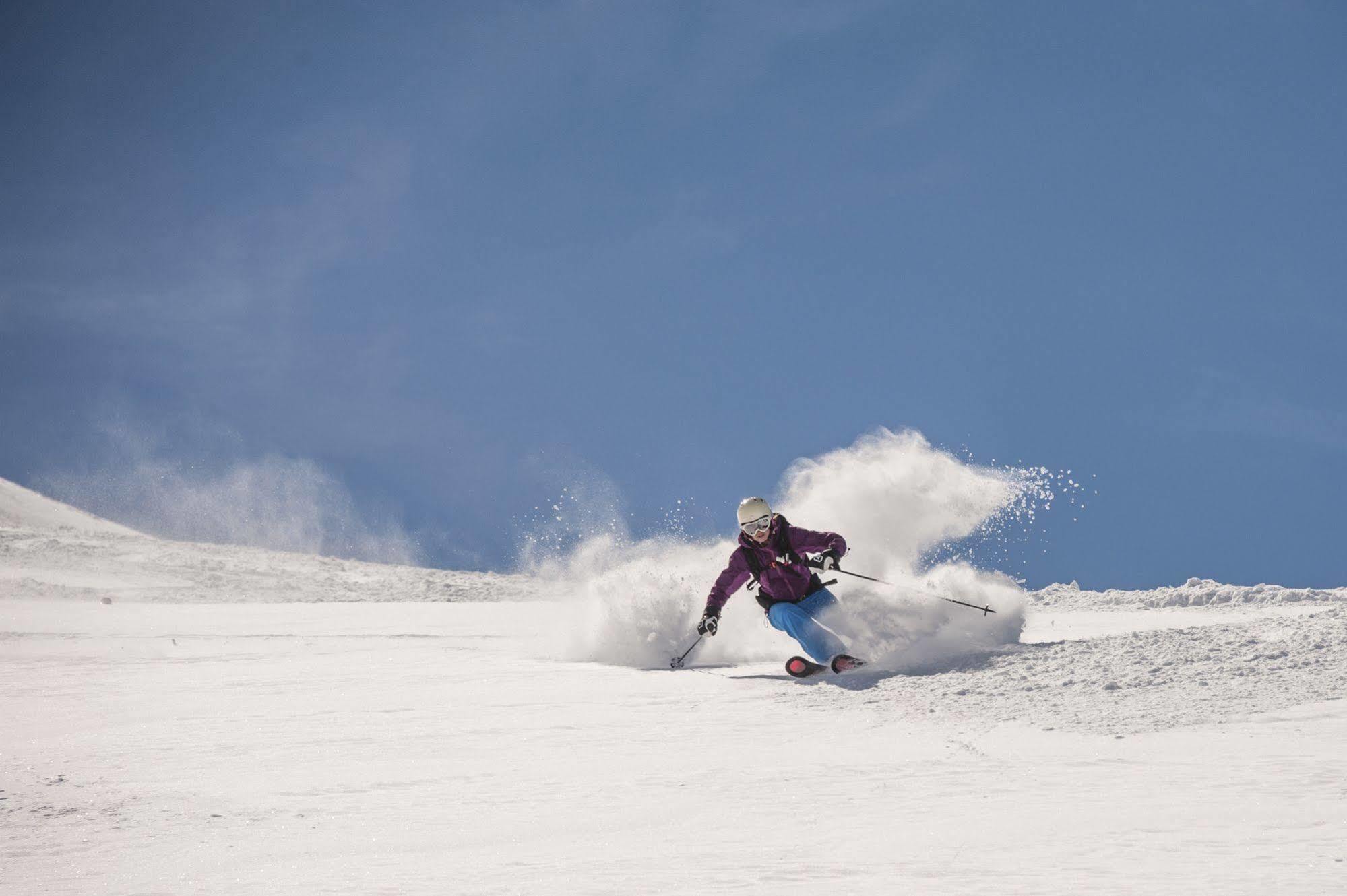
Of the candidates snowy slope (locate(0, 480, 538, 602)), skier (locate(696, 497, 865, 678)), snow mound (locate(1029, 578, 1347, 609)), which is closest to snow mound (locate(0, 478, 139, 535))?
snowy slope (locate(0, 480, 538, 602))

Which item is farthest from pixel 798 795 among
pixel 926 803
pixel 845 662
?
pixel 845 662

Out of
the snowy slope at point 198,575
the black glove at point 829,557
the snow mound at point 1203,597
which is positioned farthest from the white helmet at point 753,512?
the snowy slope at point 198,575

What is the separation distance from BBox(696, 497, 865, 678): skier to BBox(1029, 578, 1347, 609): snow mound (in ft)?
39.7

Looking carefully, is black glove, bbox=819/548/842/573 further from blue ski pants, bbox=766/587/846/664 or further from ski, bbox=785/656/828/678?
ski, bbox=785/656/828/678

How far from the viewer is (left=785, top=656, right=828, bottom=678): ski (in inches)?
347

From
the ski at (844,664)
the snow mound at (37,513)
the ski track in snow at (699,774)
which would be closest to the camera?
the ski track in snow at (699,774)

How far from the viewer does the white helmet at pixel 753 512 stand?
31.1ft

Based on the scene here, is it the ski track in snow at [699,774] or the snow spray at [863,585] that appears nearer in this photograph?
the ski track in snow at [699,774]

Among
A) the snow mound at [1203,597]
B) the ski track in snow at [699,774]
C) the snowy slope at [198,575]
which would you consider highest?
the snowy slope at [198,575]

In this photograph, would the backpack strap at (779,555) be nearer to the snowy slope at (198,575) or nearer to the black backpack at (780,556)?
the black backpack at (780,556)

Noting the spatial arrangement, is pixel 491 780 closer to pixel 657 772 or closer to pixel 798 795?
pixel 657 772

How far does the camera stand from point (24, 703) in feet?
29.3

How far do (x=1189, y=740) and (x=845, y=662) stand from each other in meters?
3.59

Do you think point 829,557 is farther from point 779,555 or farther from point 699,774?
point 699,774
